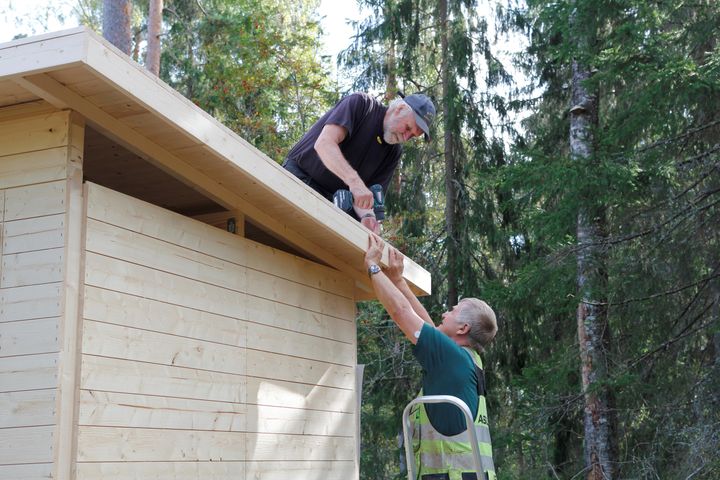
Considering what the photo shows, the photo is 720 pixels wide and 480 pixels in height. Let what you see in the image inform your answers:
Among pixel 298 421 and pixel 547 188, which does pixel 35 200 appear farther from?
pixel 547 188

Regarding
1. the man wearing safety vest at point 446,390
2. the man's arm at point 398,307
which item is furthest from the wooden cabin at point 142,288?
the man wearing safety vest at point 446,390

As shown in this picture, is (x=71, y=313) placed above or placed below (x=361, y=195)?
below

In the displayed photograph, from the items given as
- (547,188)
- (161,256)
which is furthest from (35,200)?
(547,188)

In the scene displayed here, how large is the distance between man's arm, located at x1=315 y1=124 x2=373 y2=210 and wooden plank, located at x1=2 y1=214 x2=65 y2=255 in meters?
1.91

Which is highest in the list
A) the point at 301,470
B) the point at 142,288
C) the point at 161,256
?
the point at 161,256

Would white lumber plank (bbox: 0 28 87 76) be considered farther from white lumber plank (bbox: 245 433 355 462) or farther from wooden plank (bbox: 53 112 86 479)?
white lumber plank (bbox: 245 433 355 462)

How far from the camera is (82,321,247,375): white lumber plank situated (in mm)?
3885

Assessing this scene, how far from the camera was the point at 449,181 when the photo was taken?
53.0 ft

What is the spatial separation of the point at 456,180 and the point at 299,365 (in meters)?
11.2

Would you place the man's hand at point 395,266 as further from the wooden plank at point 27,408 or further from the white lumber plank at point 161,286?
the wooden plank at point 27,408

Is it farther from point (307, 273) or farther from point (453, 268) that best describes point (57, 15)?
point (307, 273)

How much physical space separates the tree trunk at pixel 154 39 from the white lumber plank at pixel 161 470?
40.7ft

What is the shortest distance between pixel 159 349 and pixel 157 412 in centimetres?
29

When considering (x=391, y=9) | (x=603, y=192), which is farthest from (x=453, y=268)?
(x=603, y=192)
